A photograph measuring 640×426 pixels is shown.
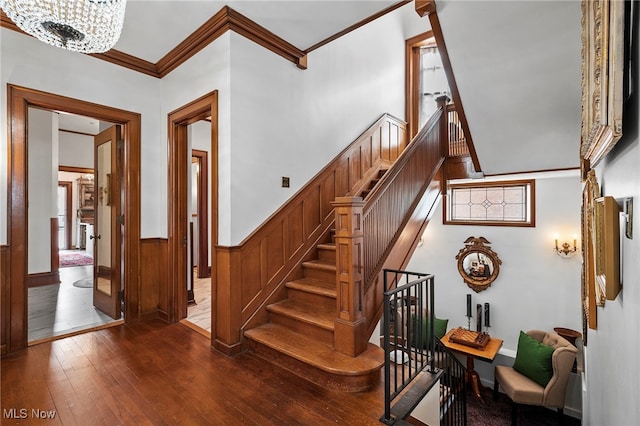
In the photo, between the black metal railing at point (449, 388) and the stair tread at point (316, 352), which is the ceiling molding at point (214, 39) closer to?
the stair tread at point (316, 352)

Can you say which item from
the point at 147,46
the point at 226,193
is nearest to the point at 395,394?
the point at 226,193

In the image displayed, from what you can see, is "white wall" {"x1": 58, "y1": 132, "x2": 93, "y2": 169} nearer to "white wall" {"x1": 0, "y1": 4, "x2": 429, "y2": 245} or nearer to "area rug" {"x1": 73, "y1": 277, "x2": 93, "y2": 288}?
"area rug" {"x1": 73, "y1": 277, "x2": 93, "y2": 288}

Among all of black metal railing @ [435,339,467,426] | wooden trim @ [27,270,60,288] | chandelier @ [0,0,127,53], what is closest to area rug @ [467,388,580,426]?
black metal railing @ [435,339,467,426]

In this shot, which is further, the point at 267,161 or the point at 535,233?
the point at 535,233

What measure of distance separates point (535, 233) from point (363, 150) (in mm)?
3487

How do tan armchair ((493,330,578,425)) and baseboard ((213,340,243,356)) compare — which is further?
tan armchair ((493,330,578,425))

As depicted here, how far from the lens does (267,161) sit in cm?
305

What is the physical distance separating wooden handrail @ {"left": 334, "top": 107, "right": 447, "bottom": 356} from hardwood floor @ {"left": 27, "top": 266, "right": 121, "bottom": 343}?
272 centimetres

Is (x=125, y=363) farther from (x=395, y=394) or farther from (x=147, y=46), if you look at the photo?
(x=147, y=46)

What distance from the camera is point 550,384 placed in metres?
4.38

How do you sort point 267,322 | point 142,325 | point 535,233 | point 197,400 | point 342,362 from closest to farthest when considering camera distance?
point 197,400 → point 342,362 → point 267,322 → point 142,325 → point 535,233

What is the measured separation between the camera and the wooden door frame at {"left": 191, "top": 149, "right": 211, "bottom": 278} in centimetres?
537

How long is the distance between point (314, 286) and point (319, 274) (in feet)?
0.69

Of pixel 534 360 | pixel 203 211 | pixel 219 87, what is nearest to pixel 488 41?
pixel 219 87
